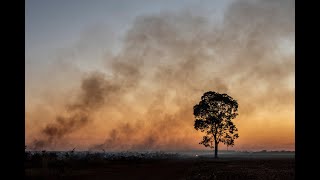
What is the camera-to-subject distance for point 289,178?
24906mm
